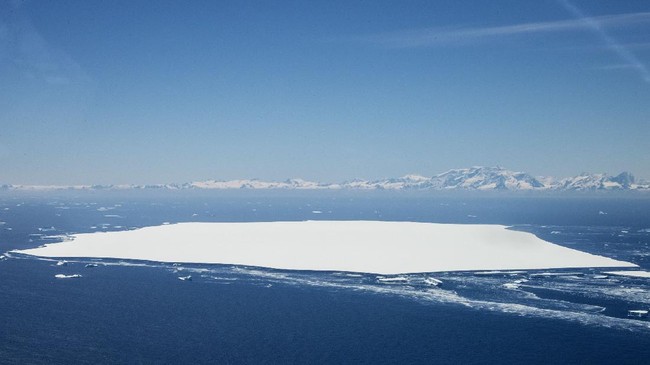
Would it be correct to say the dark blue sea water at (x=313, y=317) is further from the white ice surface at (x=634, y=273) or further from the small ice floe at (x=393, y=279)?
the white ice surface at (x=634, y=273)

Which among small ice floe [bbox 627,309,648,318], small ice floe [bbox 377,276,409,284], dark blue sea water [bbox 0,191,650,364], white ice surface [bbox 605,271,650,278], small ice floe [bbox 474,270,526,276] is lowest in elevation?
dark blue sea water [bbox 0,191,650,364]

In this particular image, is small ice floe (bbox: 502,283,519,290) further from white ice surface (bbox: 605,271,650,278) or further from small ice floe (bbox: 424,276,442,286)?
white ice surface (bbox: 605,271,650,278)

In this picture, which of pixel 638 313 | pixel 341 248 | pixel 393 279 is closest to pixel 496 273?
pixel 393 279

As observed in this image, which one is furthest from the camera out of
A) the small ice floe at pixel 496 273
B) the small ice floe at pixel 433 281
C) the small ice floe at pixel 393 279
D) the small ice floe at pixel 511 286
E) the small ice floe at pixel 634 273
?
the small ice floe at pixel 496 273

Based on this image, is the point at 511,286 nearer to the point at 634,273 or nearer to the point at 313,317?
Result: the point at 634,273

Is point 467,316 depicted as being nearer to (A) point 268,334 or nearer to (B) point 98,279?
(A) point 268,334

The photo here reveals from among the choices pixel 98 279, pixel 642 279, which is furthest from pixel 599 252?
pixel 98 279

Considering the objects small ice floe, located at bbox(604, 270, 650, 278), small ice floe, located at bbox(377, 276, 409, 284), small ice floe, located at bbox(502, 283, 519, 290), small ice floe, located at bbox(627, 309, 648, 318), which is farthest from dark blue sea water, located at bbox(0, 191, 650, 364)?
small ice floe, located at bbox(604, 270, 650, 278)

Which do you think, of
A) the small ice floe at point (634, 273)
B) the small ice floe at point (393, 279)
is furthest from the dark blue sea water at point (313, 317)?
the small ice floe at point (634, 273)

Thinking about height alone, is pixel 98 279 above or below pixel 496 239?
below
